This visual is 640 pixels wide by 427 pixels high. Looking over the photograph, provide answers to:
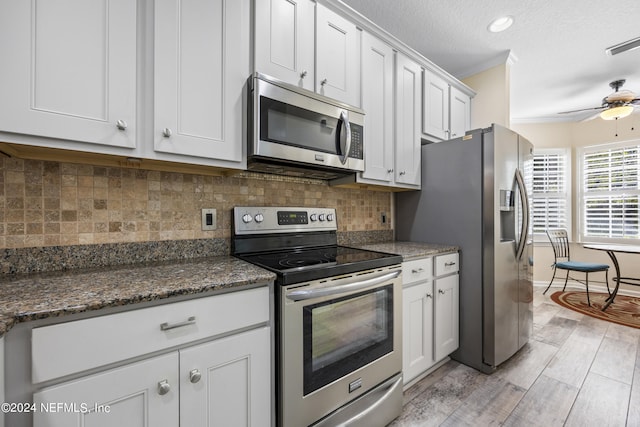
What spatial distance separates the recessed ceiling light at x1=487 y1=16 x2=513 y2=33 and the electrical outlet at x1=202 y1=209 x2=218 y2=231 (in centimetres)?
258

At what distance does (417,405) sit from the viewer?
1695 mm

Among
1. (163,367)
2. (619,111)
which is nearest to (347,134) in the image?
(163,367)

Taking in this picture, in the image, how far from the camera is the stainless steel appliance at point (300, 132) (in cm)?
138

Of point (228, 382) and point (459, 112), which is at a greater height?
point (459, 112)

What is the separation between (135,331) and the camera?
86 cm

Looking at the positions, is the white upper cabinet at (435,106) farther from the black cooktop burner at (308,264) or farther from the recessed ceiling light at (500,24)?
the black cooktop burner at (308,264)

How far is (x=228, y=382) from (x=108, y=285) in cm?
54

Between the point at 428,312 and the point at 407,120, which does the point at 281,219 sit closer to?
the point at 428,312

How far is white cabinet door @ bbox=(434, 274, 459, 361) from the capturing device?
1.98 metres

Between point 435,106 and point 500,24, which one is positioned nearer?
point 500,24

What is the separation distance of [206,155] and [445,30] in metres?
2.25

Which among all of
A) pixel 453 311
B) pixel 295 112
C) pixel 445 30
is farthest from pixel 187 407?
pixel 445 30

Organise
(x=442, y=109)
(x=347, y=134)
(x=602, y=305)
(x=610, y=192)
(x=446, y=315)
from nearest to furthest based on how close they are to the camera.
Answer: (x=347, y=134), (x=446, y=315), (x=442, y=109), (x=602, y=305), (x=610, y=192)

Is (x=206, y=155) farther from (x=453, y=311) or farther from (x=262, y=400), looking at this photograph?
(x=453, y=311)
